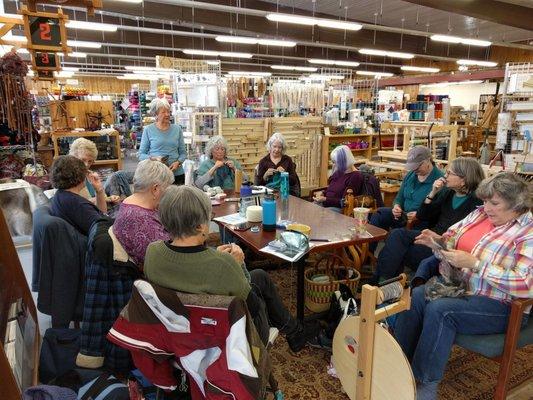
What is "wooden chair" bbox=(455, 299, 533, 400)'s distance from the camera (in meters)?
1.71

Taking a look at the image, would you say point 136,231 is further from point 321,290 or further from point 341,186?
point 341,186

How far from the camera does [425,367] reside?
6.03 feet

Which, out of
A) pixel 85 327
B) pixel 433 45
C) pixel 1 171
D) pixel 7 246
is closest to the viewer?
pixel 85 327

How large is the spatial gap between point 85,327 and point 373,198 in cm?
267

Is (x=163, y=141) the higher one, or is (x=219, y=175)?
(x=163, y=141)

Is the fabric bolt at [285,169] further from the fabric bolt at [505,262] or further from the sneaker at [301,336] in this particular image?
the fabric bolt at [505,262]

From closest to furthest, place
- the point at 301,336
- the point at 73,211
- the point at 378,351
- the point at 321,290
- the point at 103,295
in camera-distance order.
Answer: the point at 378,351
the point at 103,295
the point at 73,211
the point at 301,336
the point at 321,290

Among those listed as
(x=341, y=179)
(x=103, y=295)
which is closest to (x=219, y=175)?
(x=341, y=179)

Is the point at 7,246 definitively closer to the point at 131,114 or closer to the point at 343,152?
the point at 343,152

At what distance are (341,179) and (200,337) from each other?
8.88 feet

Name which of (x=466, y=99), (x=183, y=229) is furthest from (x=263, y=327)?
(x=466, y=99)

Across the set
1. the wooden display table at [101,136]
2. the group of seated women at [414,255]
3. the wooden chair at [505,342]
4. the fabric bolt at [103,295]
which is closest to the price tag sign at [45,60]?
the wooden display table at [101,136]

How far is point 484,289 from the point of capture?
1892 mm

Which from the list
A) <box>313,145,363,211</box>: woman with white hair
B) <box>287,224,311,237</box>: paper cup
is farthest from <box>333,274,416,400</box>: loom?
<box>313,145,363,211</box>: woman with white hair
